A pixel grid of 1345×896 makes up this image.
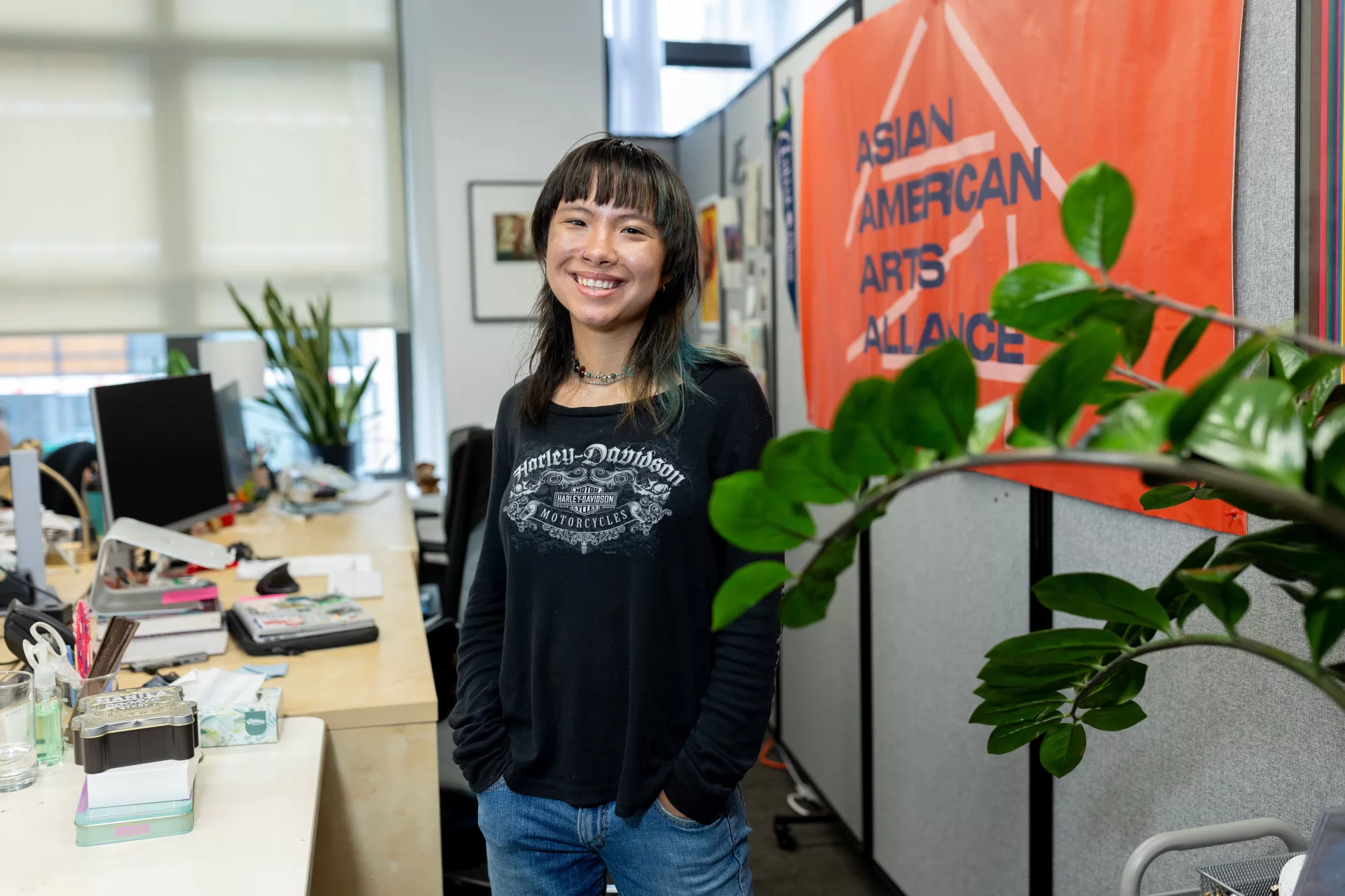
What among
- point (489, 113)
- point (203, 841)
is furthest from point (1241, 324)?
point (489, 113)

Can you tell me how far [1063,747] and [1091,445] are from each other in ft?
1.51

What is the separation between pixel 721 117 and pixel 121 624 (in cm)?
266

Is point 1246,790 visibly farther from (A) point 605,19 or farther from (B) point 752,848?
(A) point 605,19

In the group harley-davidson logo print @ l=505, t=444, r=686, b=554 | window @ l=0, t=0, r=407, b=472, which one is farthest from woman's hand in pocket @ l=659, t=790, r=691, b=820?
window @ l=0, t=0, r=407, b=472

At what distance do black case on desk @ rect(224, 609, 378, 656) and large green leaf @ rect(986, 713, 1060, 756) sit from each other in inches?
52.7

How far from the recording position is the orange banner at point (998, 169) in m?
1.23

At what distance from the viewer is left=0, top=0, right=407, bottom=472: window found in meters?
4.54

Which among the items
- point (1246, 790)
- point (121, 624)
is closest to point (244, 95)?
point (121, 624)

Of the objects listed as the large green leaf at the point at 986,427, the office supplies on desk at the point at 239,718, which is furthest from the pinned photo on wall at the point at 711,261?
the large green leaf at the point at 986,427

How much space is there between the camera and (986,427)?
0.50 metres

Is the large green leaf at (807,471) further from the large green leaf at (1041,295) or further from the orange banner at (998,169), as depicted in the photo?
the orange banner at (998,169)

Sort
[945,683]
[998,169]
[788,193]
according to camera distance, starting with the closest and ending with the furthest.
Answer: [998,169] → [945,683] → [788,193]

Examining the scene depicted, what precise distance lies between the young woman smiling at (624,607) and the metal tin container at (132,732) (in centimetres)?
31

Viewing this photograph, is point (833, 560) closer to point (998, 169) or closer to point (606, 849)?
point (606, 849)
